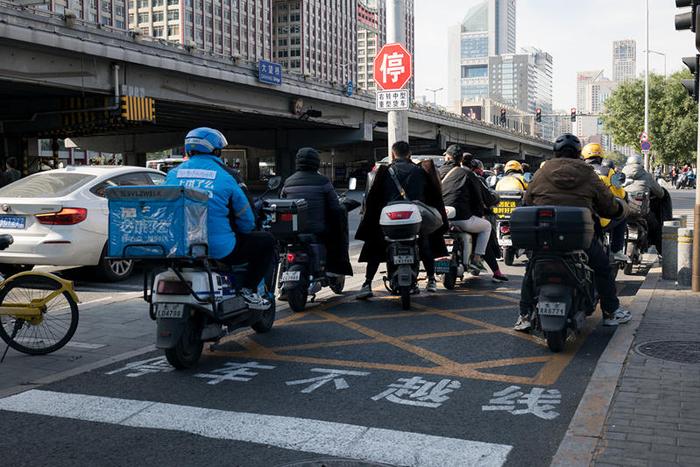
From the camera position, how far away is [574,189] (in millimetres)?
6289

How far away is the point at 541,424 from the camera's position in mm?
4242

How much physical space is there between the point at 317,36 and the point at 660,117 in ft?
316

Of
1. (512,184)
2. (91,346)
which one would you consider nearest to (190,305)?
(91,346)

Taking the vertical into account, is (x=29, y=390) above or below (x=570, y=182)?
below

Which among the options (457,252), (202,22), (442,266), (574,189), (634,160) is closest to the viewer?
→ (574,189)

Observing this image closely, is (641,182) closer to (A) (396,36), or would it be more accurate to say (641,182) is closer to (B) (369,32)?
(A) (396,36)

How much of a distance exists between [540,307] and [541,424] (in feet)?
5.62

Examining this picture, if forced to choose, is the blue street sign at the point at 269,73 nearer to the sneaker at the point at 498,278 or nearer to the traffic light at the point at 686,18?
the sneaker at the point at 498,278

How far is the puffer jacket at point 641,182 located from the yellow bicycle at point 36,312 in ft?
25.4

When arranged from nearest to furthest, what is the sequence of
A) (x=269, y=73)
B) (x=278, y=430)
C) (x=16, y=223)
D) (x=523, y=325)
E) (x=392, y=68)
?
(x=278, y=430) < (x=523, y=325) < (x=16, y=223) < (x=392, y=68) < (x=269, y=73)

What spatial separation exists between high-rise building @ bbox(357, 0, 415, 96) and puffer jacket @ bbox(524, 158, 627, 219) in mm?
161076

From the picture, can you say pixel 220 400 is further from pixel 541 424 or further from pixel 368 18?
pixel 368 18

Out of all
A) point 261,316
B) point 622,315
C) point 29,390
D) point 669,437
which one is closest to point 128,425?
point 29,390

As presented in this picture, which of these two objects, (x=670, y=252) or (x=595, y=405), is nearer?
(x=595, y=405)
